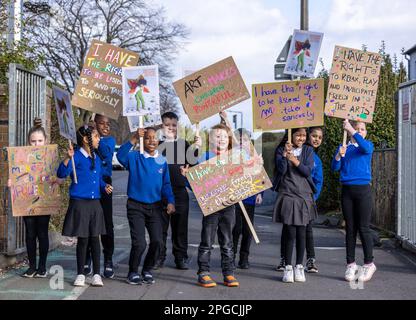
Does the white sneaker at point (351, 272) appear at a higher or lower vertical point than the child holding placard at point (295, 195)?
lower

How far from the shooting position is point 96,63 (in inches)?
310

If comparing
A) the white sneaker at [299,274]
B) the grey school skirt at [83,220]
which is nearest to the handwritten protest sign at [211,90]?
the grey school skirt at [83,220]

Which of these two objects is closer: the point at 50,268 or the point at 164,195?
the point at 164,195

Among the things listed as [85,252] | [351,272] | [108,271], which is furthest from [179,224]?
[351,272]

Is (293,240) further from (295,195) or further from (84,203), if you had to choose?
(84,203)

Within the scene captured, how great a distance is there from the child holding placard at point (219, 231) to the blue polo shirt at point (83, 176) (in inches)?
38.3

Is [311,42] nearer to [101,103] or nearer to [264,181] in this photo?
[264,181]

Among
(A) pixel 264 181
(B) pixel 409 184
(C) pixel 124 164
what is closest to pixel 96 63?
(C) pixel 124 164

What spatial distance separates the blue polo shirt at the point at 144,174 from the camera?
23.6 feet

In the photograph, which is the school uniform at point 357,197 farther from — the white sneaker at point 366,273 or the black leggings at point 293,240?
the black leggings at point 293,240

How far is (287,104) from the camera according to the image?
7656mm

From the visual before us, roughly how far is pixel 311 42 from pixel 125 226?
6.40m

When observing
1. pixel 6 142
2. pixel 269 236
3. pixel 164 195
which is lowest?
pixel 269 236

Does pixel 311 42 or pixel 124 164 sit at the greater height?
pixel 311 42
